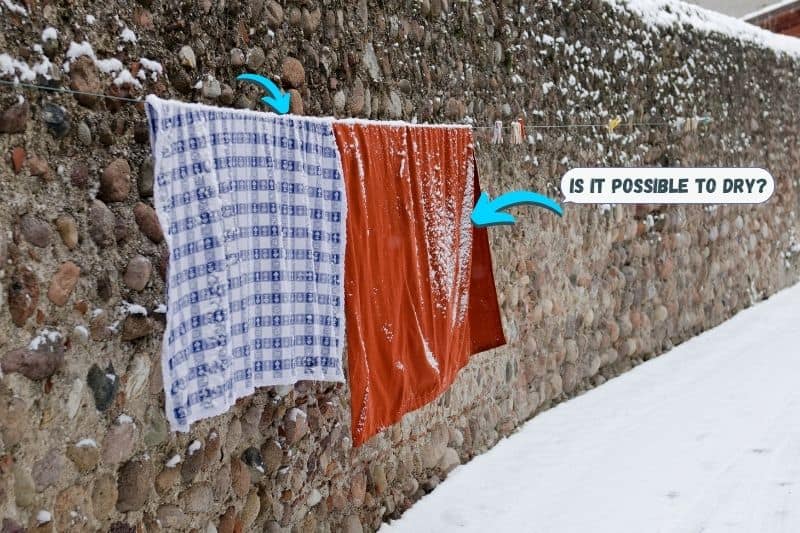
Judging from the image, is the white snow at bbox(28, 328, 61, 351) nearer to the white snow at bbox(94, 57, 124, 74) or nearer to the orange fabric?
the white snow at bbox(94, 57, 124, 74)

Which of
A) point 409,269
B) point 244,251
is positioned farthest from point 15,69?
point 409,269

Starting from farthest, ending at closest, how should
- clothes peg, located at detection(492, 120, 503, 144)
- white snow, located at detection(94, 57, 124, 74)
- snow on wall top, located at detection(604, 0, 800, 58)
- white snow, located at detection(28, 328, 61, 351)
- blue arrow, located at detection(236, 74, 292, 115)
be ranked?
snow on wall top, located at detection(604, 0, 800, 58), clothes peg, located at detection(492, 120, 503, 144), blue arrow, located at detection(236, 74, 292, 115), white snow, located at detection(94, 57, 124, 74), white snow, located at detection(28, 328, 61, 351)

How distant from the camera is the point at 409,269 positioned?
12.2 ft

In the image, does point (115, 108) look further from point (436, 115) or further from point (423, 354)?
point (436, 115)

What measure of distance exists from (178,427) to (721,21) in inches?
306

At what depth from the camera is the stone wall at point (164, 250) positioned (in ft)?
7.62

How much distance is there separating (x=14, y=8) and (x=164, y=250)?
30.9 inches

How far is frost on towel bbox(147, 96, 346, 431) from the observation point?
2584 millimetres

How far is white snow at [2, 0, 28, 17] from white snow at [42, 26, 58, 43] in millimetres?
64

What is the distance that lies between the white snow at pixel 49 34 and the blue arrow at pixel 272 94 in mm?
746

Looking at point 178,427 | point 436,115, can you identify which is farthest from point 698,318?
point 178,427

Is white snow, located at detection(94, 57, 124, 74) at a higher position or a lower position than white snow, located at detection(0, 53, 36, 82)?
higher

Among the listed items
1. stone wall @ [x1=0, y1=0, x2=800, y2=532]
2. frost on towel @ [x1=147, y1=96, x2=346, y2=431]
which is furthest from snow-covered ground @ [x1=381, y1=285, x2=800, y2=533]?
frost on towel @ [x1=147, y1=96, x2=346, y2=431]

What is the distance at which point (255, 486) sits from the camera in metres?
3.23
